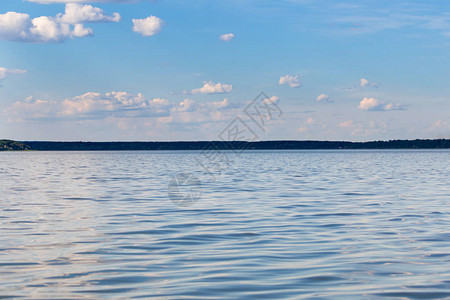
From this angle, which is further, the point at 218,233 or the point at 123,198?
the point at 123,198

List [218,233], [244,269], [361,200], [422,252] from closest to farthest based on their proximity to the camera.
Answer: [244,269] < [422,252] < [218,233] < [361,200]

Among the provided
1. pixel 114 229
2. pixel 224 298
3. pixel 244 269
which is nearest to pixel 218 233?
pixel 114 229

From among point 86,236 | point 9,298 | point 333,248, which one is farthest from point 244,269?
point 86,236

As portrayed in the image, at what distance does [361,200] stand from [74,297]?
66.4ft

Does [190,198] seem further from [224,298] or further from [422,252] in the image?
[224,298]

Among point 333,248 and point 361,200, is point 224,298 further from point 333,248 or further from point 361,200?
point 361,200

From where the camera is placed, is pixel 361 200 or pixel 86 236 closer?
pixel 86 236

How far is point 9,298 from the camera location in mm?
9773

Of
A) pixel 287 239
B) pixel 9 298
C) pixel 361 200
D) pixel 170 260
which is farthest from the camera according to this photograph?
pixel 361 200

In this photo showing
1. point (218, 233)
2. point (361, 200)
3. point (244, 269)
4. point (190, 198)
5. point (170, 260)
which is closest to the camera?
point (244, 269)

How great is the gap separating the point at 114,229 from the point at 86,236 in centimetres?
157

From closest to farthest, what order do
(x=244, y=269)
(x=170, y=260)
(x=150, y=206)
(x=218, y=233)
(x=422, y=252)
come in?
(x=244, y=269)
(x=170, y=260)
(x=422, y=252)
(x=218, y=233)
(x=150, y=206)

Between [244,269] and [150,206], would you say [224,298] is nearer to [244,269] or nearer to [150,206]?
[244,269]

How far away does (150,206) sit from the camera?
25625mm
